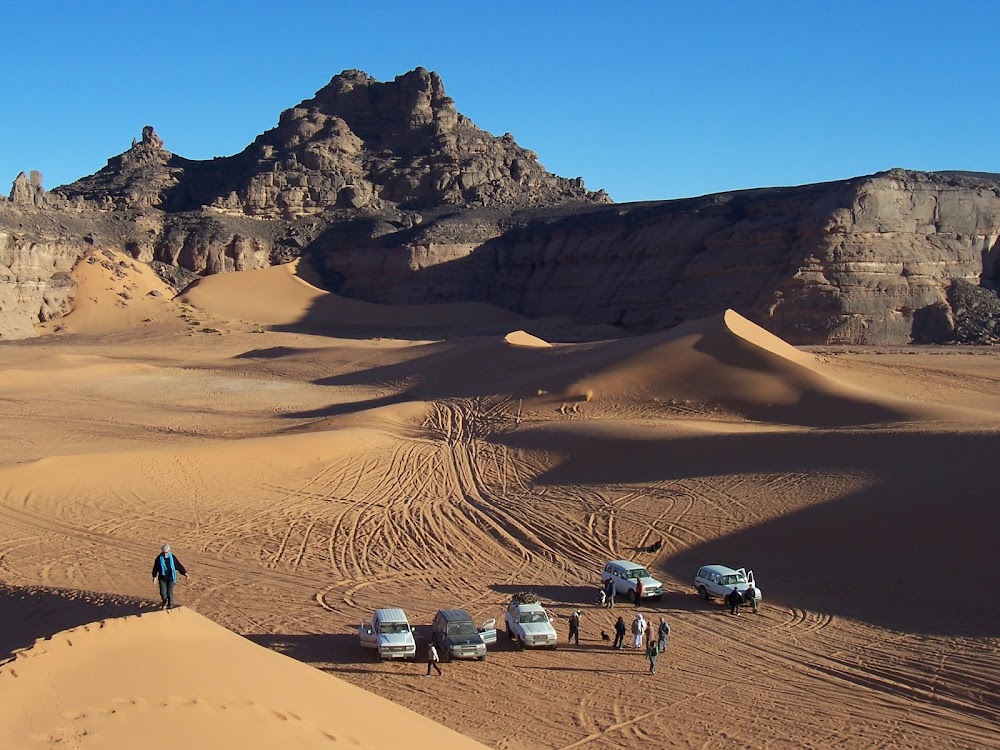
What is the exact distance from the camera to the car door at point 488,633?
47.6ft

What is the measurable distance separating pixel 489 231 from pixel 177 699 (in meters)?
68.6

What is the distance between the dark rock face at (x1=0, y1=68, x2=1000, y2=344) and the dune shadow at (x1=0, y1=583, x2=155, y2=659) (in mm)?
45620

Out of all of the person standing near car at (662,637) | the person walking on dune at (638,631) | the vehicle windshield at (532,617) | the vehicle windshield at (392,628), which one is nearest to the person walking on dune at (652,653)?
the person standing near car at (662,637)

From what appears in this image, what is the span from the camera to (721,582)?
17.2 meters

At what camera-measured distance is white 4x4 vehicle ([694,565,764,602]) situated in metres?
17.0

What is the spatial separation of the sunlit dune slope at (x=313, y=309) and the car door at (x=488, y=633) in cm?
5039

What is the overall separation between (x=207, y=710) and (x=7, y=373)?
4134 centimetres

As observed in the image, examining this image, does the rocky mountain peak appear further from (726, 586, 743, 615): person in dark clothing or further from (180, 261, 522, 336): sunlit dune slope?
(726, 586, 743, 615): person in dark clothing

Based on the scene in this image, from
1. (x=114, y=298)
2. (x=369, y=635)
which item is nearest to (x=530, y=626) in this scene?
(x=369, y=635)

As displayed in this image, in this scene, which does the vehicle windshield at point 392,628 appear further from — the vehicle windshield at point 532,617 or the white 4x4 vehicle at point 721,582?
the white 4x4 vehicle at point 721,582

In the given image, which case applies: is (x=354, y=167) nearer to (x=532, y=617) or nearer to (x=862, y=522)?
(x=862, y=522)

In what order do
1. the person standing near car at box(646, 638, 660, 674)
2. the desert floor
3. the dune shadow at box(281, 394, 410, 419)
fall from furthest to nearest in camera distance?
the dune shadow at box(281, 394, 410, 419) → the person standing near car at box(646, 638, 660, 674) → the desert floor

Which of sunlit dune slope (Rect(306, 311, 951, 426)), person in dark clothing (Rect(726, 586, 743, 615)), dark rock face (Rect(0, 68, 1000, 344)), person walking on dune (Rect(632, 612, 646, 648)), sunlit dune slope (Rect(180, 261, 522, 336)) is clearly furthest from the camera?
sunlit dune slope (Rect(180, 261, 522, 336))

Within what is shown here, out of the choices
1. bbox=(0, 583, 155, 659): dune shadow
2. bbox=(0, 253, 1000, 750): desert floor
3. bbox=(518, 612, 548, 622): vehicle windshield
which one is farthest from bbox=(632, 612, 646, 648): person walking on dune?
bbox=(0, 583, 155, 659): dune shadow
